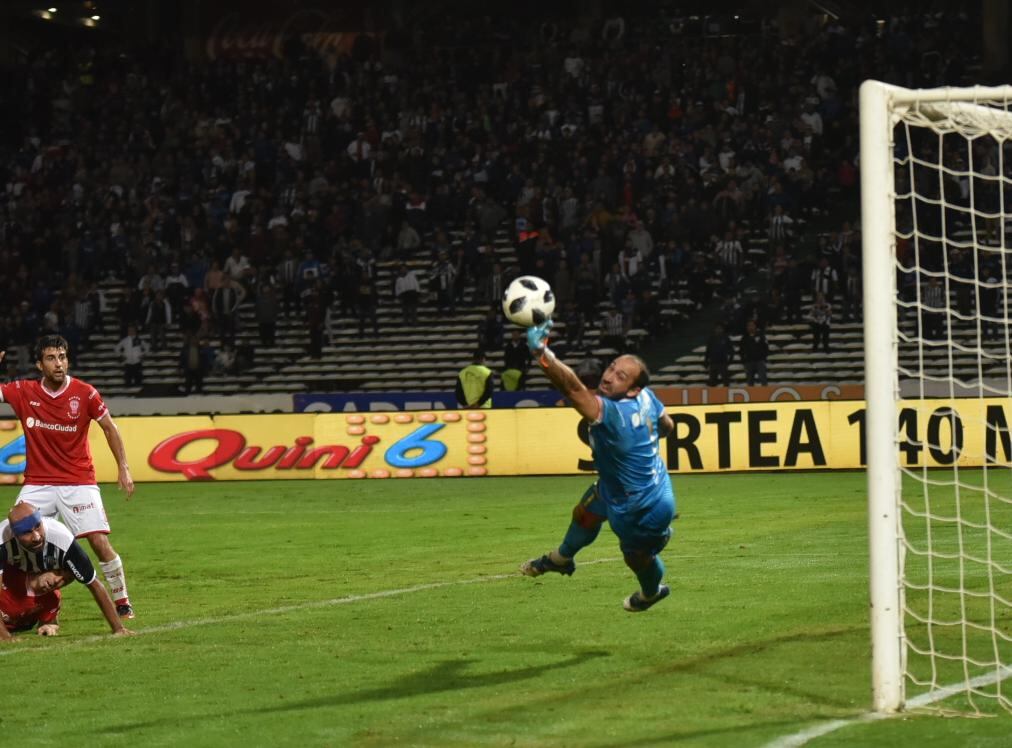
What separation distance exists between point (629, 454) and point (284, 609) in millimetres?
3705

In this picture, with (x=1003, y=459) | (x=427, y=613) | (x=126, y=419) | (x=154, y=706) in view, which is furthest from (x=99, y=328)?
(x=154, y=706)

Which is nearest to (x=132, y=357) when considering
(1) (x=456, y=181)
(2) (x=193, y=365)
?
(2) (x=193, y=365)

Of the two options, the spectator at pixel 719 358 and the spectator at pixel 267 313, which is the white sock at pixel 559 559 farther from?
the spectator at pixel 267 313

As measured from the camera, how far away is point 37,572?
442 inches

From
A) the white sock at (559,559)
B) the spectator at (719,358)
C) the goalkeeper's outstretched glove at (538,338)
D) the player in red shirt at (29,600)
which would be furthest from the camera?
the spectator at (719,358)

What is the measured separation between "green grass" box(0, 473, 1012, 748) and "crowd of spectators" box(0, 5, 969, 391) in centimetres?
1458

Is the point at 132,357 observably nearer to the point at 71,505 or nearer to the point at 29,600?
the point at 71,505

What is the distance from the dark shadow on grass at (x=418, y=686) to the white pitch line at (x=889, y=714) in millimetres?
2091

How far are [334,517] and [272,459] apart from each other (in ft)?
21.0

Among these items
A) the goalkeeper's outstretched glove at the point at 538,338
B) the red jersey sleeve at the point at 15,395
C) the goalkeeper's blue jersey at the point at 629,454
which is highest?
the goalkeeper's outstretched glove at the point at 538,338

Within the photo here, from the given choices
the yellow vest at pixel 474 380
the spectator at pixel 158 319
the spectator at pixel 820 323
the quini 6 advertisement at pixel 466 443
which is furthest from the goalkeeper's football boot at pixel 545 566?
the spectator at pixel 158 319

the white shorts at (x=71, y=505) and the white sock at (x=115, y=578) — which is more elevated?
the white shorts at (x=71, y=505)

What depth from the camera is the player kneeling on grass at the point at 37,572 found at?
434 inches

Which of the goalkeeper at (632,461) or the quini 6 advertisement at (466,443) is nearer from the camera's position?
the goalkeeper at (632,461)
